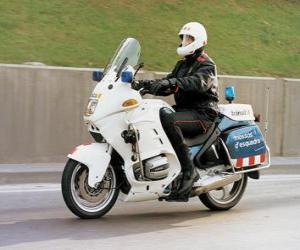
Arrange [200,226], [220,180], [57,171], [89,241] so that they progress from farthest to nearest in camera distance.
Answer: [57,171], [220,180], [200,226], [89,241]

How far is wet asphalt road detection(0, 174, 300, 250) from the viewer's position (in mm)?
6102

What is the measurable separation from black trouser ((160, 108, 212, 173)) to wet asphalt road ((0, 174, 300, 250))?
0.67 m

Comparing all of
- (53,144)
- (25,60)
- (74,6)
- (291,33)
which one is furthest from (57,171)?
(291,33)

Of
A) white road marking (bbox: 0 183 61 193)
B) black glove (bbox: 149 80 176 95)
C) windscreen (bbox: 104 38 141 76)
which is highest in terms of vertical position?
windscreen (bbox: 104 38 141 76)

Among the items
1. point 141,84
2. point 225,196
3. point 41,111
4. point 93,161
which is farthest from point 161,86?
point 41,111

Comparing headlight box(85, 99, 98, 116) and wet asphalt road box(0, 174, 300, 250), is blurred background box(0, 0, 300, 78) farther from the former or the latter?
headlight box(85, 99, 98, 116)

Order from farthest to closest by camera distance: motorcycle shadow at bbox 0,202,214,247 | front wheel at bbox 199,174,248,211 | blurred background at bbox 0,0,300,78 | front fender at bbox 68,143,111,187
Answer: blurred background at bbox 0,0,300,78, front wheel at bbox 199,174,248,211, front fender at bbox 68,143,111,187, motorcycle shadow at bbox 0,202,214,247

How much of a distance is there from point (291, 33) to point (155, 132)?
36.8ft

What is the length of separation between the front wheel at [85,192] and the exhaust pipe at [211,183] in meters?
0.87

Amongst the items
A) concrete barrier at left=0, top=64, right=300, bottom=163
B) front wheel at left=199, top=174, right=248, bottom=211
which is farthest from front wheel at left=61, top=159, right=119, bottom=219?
concrete barrier at left=0, top=64, right=300, bottom=163

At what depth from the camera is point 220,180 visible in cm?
735

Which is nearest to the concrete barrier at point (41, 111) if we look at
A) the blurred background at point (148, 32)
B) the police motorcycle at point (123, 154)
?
the blurred background at point (148, 32)

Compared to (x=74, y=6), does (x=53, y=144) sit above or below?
below

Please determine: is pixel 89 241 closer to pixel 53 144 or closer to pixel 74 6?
pixel 53 144
